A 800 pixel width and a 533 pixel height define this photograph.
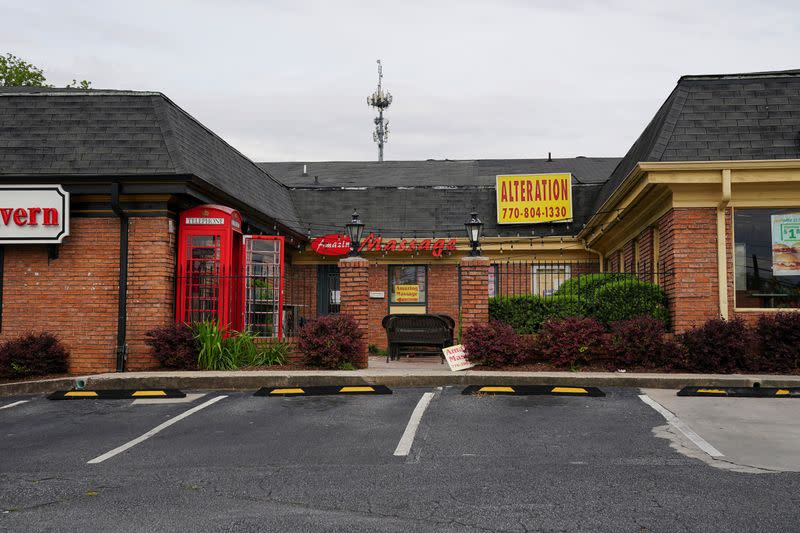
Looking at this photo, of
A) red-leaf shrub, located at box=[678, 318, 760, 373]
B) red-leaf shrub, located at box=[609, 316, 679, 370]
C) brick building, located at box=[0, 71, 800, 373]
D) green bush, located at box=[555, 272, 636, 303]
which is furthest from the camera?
green bush, located at box=[555, 272, 636, 303]

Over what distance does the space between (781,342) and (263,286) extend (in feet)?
31.9

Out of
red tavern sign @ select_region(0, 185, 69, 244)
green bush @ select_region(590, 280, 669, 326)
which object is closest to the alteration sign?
green bush @ select_region(590, 280, 669, 326)

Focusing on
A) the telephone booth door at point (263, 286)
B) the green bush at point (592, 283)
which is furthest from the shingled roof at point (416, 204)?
the green bush at point (592, 283)

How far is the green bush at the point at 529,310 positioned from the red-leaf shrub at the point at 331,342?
10.5 ft

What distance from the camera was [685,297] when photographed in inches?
517

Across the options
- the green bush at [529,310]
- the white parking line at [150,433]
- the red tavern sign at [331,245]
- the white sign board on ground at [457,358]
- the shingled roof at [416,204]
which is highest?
the shingled roof at [416,204]

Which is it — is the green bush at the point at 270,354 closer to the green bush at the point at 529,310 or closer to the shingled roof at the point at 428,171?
→ the green bush at the point at 529,310

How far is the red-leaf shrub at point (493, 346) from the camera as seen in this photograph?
41.5 feet

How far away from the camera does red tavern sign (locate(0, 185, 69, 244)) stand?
13.3 m

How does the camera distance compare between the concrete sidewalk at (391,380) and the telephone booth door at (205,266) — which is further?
the telephone booth door at (205,266)

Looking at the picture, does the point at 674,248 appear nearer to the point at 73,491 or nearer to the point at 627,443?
the point at 627,443

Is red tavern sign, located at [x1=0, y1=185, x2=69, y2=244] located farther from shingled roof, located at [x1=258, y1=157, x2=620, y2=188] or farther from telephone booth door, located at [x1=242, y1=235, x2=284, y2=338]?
shingled roof, located at [x1=258, y1=157, x2=620, y2=188]

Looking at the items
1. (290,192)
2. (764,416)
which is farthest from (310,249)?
(764,416)

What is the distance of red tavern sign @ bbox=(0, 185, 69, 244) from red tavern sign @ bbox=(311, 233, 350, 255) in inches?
358
